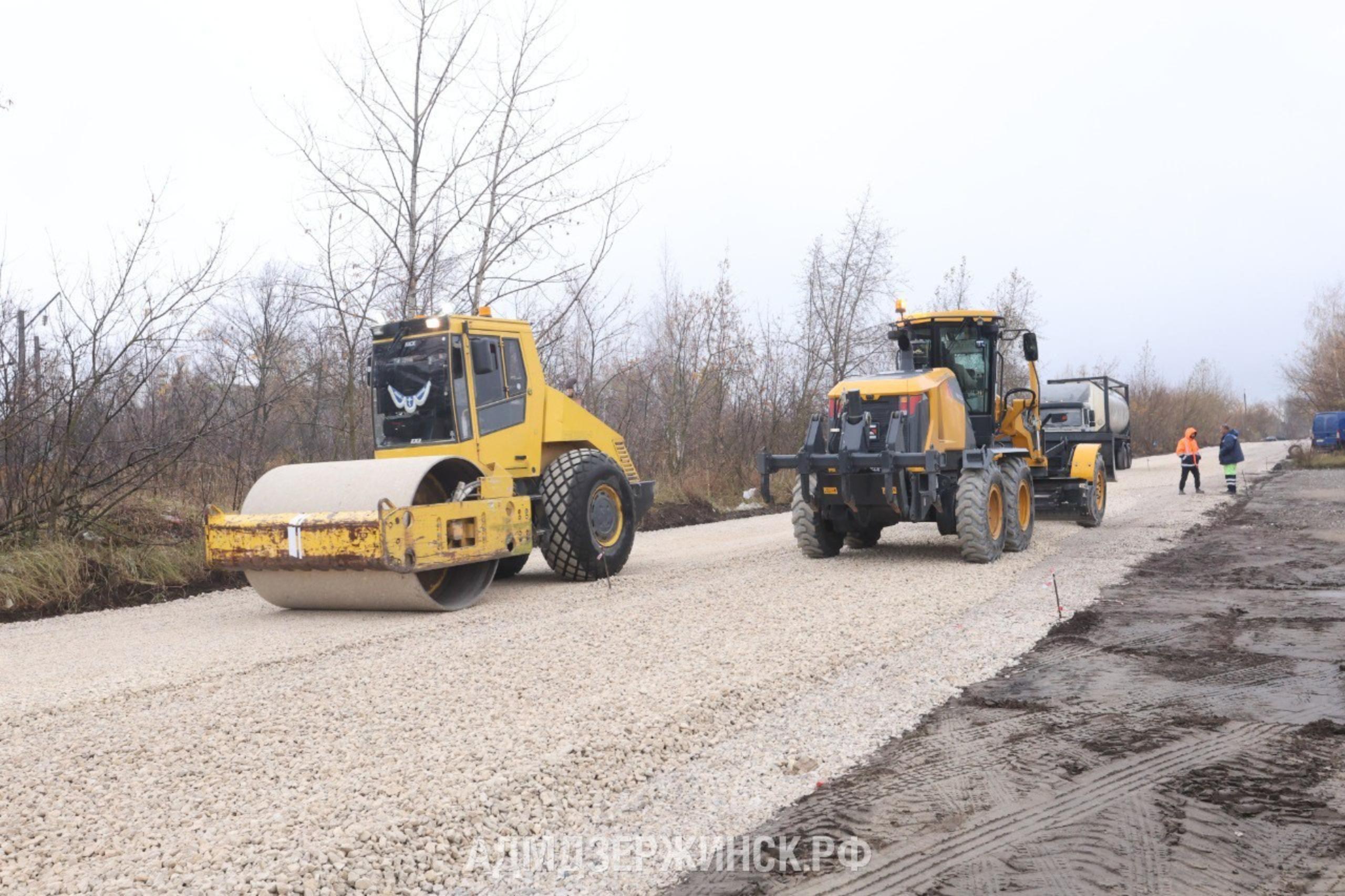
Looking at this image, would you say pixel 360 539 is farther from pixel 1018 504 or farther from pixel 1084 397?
pixel 1084 397

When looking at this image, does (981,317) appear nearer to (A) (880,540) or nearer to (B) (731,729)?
(A) (880,540)

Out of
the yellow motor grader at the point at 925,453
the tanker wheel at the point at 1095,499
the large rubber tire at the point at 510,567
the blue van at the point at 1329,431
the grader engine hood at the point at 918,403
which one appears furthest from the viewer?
the blue van at the point at 1329,431

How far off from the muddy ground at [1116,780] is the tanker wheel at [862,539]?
197 inches

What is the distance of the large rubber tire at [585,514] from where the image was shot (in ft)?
32.8

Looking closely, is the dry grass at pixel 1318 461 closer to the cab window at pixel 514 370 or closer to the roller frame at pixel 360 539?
the cab window at pixel 514 370

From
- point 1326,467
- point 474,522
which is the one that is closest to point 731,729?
point 474,522

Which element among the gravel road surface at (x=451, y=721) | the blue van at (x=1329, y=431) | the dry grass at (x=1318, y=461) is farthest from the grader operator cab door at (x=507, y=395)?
the blue van at (x=1329, y=431)

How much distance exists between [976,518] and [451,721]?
7.02 m

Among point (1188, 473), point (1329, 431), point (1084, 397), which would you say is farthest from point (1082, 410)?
point (1329, 431)

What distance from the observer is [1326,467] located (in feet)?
105

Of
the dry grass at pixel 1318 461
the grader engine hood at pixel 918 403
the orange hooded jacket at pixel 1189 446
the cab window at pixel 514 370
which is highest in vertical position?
the cab window at pixel 514 370

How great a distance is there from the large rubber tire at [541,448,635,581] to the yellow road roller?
14 mm

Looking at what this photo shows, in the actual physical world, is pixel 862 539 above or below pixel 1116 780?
above

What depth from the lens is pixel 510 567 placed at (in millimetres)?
11086
